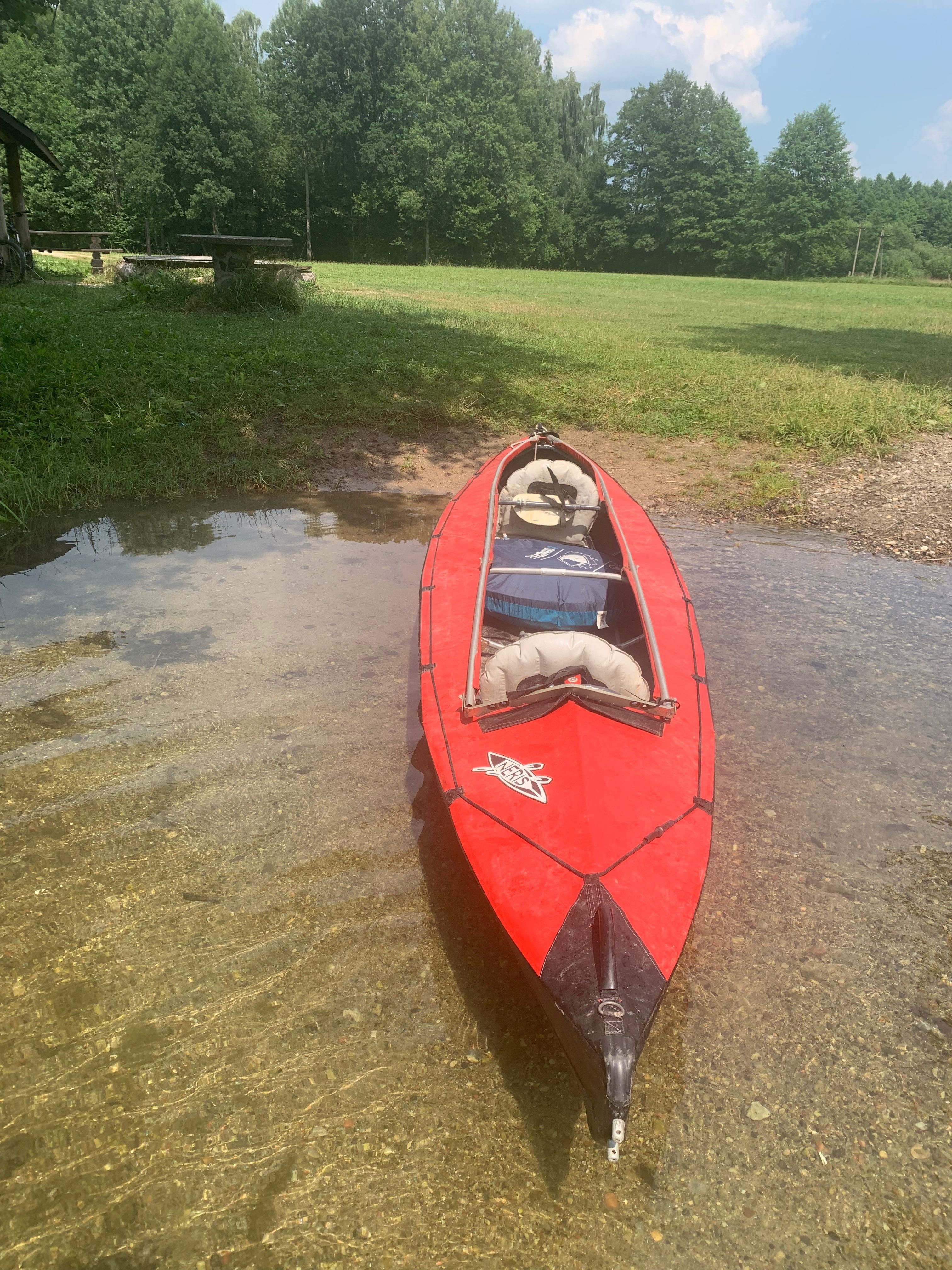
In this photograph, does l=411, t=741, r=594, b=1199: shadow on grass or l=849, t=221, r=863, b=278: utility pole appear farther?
l=849, t=221, r=863, b=278: utility pole

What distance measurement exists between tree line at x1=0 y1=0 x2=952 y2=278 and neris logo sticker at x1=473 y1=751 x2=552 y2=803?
1752 inches

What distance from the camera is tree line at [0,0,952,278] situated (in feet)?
142

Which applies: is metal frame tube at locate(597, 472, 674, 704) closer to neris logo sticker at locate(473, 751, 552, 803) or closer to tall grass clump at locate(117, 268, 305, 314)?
neris logo sticker at locate(473, 751, 552, 803)

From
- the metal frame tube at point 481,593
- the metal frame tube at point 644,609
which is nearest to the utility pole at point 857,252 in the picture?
the metal frame tube at point 644,609

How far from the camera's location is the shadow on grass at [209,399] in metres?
8.43

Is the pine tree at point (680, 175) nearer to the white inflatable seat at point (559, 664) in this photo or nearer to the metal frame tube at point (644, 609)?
the metal frame tube at point (644, 609)

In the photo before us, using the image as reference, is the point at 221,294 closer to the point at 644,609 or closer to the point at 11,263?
the point at 11,263

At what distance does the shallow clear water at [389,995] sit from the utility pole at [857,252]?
60.2 meters

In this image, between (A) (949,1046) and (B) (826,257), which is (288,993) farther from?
(B) (826,257)

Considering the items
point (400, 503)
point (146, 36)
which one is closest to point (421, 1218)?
point (400, 503)

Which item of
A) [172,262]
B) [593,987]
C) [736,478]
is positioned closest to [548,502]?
[736,478]

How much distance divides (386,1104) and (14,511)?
6947 millimetres

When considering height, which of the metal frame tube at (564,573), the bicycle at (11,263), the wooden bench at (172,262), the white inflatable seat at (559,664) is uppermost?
the wooden bench at (172,262)

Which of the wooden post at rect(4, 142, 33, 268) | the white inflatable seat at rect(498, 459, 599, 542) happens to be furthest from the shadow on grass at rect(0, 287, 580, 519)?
the wooden post at rect(4, 142, 33, 268)
